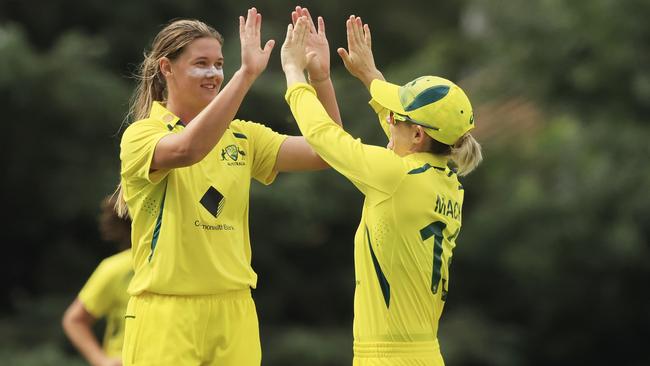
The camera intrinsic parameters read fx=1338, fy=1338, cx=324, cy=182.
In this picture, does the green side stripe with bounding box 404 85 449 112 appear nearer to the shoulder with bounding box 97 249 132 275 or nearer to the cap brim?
the cap brim

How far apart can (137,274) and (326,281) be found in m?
10.0

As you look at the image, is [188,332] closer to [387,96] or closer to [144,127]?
[144,127]

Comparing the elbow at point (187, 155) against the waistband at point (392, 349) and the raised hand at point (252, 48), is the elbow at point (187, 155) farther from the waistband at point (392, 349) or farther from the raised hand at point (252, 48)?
the waistband at point (392, 349)

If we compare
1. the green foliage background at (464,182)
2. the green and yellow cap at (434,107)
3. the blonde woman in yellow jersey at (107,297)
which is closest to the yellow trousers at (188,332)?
the green and yellow cap at (434,107)

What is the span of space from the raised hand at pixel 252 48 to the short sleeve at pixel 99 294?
3.61 meters

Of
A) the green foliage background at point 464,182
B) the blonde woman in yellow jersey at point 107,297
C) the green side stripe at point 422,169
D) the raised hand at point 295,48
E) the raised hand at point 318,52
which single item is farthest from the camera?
the green foliage background at point 464,182

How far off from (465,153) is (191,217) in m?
1.07

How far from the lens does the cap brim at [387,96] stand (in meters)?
5.13

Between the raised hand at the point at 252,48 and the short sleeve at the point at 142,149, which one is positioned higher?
the raised hand at the point at 252,48

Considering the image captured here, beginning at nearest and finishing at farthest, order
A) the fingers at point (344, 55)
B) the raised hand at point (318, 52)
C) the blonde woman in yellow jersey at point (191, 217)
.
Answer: the blonde woman in yellow jersey at point (191, 217)
the raised hand at point (318, 52)
the fingers at point (344, 55)

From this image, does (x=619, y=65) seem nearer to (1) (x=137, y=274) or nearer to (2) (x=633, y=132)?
(2) (x=633, y=132)

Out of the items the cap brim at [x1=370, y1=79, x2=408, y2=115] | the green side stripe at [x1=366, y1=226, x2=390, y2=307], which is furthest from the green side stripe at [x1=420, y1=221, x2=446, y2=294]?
the cap brim at [x1=370, y1=79, x2=408, y2=115]

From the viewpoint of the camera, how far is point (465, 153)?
16.8 feet

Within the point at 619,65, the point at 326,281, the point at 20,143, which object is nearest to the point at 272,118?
the point at 20,143
